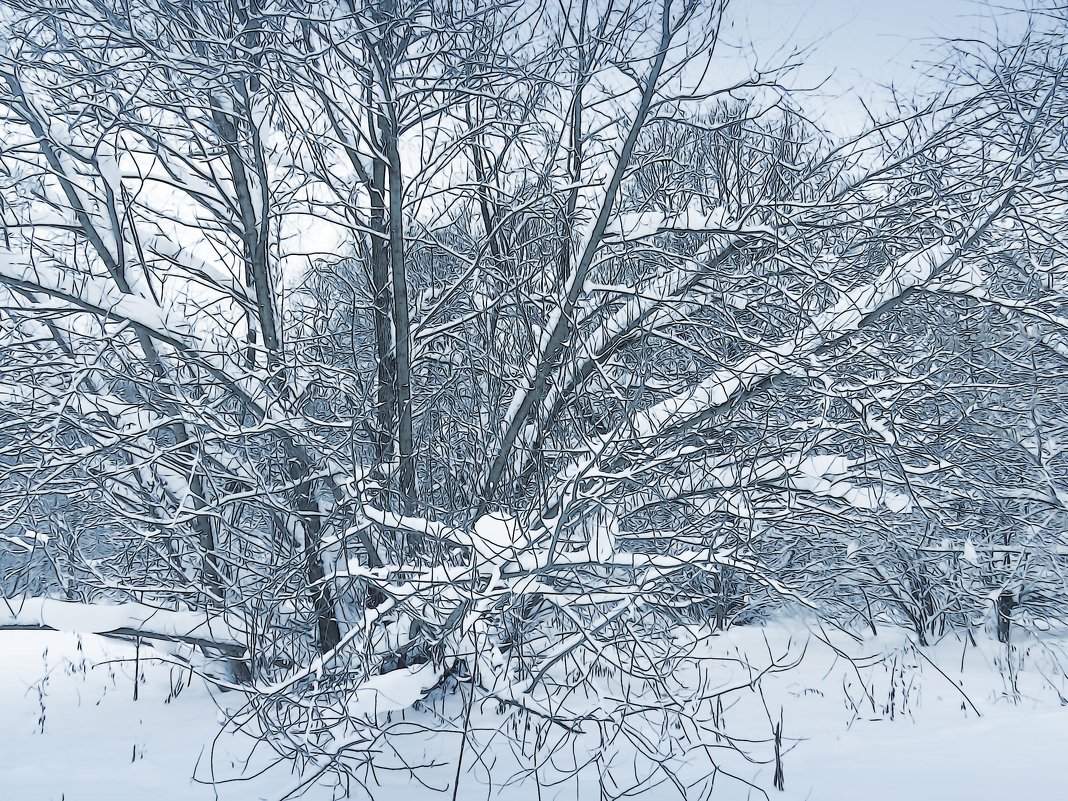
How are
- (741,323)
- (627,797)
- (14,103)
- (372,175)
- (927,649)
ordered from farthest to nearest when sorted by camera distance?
(927,649) → (741,323) → (372,175) → (14,103) → (627,797)

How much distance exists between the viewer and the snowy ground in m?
3.55

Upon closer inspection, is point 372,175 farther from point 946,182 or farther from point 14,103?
point 946,182

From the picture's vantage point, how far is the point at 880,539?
4.86 meters

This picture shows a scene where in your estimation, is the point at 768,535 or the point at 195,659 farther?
the point at 195,659

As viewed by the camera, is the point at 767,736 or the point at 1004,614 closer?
the point at 767,736

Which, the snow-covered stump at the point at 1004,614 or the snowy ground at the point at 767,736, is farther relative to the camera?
the snow-covered stump at the point at 1004,614

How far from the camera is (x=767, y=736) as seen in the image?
430 cm

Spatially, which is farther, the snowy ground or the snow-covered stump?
the snow-covered stump

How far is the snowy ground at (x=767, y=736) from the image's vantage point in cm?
355

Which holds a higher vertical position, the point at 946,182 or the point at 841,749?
the point at 946,182

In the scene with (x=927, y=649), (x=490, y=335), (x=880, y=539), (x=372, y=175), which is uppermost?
(x=372, y=175)

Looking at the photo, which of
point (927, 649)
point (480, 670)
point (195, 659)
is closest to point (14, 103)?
point (195, 659)

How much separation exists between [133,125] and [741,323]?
3680 millimetres

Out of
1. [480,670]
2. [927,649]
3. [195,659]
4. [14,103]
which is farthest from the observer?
[927,649]
